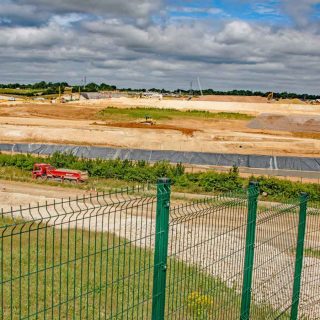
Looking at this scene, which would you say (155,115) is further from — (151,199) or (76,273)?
(76,273)

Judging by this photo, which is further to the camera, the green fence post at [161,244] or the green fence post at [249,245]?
the green fence post at [249,245]

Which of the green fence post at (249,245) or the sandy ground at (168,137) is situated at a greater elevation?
the green fence post at (249,245)

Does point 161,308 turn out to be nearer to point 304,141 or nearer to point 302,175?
point 302,175

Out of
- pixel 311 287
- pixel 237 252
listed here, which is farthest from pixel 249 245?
pixel 311 287

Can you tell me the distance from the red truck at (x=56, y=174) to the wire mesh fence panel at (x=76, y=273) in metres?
13.0

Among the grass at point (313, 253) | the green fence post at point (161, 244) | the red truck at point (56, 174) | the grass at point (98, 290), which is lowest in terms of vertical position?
the red truck at point (56, 174)

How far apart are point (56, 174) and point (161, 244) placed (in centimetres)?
3601

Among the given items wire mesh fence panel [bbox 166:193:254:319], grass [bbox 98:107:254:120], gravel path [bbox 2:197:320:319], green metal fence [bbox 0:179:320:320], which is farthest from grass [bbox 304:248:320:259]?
grass [bbox 98:107:254:120]

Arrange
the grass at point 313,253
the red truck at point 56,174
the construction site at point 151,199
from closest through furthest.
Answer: the construction site at point 151,199 → the grass at point 313,253 → the red truck at point 56,174

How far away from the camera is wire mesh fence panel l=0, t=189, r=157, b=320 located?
5.24m

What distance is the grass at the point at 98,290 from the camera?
18.0 ft

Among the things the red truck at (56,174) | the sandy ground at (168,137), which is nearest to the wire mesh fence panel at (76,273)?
the red truck at (56,174)

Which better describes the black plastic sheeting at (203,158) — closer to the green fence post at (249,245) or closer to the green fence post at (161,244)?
the green fence post at (249,245)

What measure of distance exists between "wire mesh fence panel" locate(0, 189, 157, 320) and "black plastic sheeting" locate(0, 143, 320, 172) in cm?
2191
